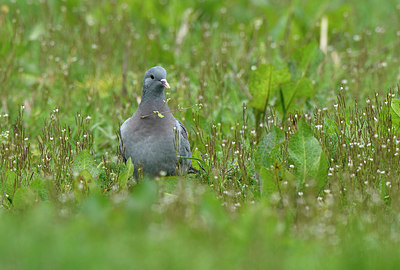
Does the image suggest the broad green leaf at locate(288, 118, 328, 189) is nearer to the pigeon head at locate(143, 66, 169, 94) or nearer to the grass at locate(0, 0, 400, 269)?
the grass at locate(0, 0, 400, 269)

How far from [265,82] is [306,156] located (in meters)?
1.28

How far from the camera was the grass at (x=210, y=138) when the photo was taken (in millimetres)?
3010

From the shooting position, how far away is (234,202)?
4402mm

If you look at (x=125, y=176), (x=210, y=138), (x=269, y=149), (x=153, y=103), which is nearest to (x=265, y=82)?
(x=210, y=138)

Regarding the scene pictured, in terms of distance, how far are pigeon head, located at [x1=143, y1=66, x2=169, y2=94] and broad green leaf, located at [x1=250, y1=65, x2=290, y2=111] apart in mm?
986

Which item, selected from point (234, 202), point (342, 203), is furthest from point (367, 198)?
point (234, 202)

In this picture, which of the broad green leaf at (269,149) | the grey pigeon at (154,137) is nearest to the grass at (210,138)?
the broad green leaf at (269,149)

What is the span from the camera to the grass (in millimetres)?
3010

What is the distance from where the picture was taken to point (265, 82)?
18.4 feet

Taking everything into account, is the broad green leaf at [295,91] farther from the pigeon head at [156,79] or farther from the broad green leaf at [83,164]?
the broad green leaf at [83,164]

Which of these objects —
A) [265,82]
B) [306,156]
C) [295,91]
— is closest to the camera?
[306,156]

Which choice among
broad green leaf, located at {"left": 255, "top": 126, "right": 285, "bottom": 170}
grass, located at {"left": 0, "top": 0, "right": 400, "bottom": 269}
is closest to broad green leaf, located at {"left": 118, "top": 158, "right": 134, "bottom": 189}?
grass, located at {"left": 0, "top": 0, "right": 400, "bottom": 269}

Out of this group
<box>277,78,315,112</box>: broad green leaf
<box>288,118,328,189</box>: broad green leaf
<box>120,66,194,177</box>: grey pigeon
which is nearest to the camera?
<box>288,118,328,189</box>: broad green leaf

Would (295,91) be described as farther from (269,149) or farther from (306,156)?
(306,156)
